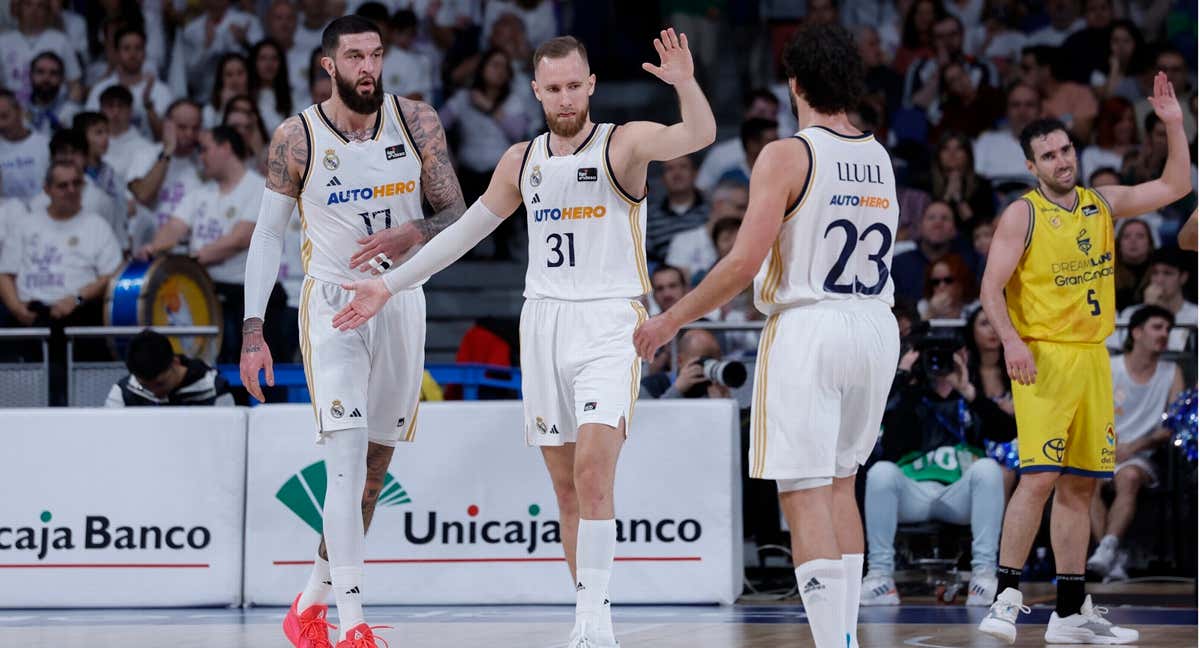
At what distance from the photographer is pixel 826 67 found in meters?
5.50

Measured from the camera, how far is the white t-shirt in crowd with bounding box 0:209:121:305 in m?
12.9

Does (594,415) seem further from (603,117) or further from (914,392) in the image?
(603,117)

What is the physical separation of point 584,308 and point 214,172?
7.12 metres

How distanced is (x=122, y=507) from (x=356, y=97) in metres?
3.42

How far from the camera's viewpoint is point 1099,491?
10.6 m

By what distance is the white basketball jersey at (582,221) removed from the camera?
6.73 meters

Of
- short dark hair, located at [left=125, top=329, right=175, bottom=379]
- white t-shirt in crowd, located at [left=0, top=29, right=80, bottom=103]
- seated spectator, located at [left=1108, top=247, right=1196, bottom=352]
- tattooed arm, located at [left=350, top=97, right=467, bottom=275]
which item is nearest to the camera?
tattooed arm, located at [left=350, top=97, right=467, bottom=275]

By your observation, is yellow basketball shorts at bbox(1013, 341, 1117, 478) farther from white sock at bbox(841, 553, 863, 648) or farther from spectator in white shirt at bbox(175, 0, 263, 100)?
spectator in white shirt at bbox(175, 0, 263, 100)

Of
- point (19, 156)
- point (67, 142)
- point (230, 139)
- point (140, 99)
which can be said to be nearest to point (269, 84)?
point (140, 99)

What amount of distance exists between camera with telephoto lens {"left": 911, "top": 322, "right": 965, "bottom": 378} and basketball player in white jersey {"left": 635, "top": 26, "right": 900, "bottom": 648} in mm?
4228

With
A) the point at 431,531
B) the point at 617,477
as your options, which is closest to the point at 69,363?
the point at 431,531

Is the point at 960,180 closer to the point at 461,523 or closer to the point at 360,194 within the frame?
the point at 461,523

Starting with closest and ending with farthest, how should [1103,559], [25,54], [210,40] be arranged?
1. [1103,559]
2. [25,54]
3. [210,40]

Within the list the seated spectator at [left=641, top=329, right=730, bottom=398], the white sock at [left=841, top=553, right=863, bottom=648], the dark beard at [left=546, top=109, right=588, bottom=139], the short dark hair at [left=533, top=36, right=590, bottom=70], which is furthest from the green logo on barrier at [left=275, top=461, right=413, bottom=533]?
the white sock at [left=841, top=553, right=863, bottom=648]
